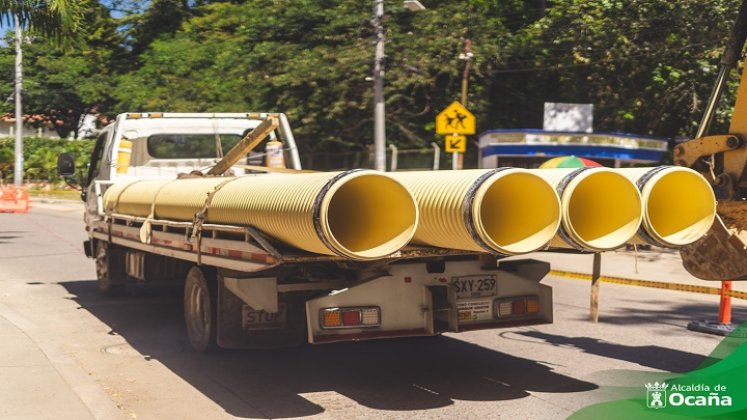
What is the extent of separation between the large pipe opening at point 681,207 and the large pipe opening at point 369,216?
1.67 m

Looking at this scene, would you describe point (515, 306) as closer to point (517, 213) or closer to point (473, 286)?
point (473, 286)

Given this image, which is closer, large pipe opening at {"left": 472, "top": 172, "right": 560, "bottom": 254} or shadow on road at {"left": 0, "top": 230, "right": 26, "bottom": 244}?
large pipe opening at {"left": 472, "top": 172, "right": 560, "bottom": 254}

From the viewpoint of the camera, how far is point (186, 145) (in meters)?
11.5

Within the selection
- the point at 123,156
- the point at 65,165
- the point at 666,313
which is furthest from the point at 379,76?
the point at 666,313

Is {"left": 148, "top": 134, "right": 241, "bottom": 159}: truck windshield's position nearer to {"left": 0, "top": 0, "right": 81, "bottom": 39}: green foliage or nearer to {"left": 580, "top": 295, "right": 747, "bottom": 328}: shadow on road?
{"left": 580, "top": 295, "right": 747, "bottom": 328}: shadow on road

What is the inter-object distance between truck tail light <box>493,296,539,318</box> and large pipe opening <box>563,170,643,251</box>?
117 cm

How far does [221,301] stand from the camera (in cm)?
726

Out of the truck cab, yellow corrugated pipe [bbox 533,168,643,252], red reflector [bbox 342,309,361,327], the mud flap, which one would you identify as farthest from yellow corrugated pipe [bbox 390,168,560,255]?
the truck cab

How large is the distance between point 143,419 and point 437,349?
10.5ft

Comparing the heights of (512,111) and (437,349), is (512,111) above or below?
above

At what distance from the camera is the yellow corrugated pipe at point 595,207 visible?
18.8 ft

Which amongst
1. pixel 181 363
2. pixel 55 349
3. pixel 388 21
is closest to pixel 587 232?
pixel 181 363

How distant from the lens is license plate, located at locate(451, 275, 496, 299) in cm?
684

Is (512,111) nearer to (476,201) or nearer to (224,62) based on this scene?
(224,62)
